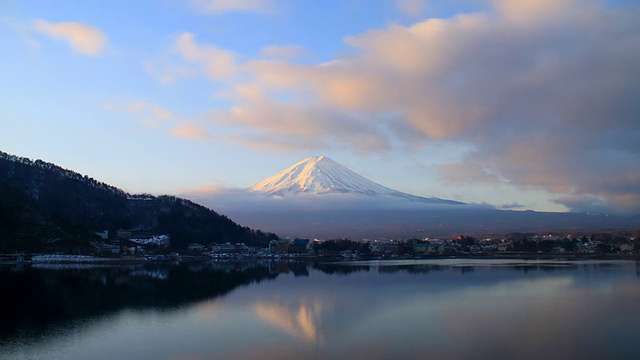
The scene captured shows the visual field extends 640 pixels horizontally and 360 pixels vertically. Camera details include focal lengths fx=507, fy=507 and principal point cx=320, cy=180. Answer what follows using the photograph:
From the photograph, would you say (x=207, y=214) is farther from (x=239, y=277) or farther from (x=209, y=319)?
(x=209, y=319)

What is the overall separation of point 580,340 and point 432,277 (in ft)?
30.7

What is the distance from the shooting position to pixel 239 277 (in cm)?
1627

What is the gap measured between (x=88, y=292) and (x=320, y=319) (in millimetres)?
6214

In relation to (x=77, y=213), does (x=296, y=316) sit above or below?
below

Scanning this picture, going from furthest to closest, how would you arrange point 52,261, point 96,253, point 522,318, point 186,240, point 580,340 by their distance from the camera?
1. point 186,240
2. point 96,253
3. point 52,261
4. point 522,318
5. point 580,340

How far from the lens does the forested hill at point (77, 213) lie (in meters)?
21.8

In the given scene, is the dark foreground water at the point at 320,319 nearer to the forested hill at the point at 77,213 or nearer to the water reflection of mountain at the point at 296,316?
the water reflection of mountain at the point at 296,316

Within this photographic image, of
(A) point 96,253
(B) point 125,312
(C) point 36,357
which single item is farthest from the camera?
(A) point 96,253

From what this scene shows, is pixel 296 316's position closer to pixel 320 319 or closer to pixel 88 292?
pixel 320 319

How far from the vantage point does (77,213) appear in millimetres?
29375

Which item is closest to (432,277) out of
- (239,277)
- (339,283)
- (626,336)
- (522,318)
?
(339,283)

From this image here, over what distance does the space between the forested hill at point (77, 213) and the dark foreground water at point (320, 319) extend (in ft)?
28.5

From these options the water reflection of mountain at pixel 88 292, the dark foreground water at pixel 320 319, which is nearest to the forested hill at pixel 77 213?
the water reflection of mountain at pixel 88 292

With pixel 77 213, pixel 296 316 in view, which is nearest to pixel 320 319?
pixel 296 316
